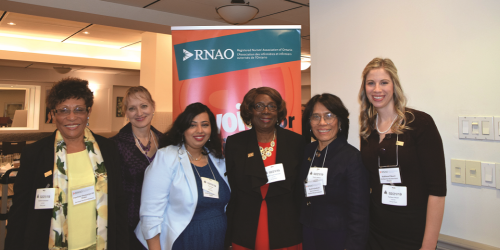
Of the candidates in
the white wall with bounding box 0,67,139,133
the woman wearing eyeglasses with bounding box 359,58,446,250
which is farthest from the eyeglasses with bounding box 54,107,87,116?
the white wall with bounding box 0,67,139,133

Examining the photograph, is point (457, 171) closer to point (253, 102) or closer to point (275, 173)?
point (275, 173)

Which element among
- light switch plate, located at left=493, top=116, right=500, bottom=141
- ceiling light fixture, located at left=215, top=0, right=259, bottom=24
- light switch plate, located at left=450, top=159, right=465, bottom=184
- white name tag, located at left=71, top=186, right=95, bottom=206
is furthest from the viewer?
ceiling light fixture, located at left=215, top=0, right=259, bottom=24

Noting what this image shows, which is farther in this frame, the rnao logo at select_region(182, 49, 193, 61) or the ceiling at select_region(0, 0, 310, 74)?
the ceiling at select_region(0, 0, 310, 74)

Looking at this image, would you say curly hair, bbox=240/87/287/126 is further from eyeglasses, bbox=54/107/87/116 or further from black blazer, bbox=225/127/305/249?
eyeglasses, bbox=54/107/87/116

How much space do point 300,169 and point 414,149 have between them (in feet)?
2.27

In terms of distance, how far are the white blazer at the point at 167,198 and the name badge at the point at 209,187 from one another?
0.06 m

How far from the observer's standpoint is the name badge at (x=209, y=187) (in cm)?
191

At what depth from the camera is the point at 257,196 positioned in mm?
1985

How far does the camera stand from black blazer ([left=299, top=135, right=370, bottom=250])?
5.71ft

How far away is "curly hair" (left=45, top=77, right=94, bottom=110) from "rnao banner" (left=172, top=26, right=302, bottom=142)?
1.06 metres

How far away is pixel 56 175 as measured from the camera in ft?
5.98

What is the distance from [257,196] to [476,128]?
1.51 metres

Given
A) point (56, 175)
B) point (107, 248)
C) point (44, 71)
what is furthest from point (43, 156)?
point (44, 71)

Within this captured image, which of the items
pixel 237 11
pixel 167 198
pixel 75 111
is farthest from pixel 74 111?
pixel 237 11
